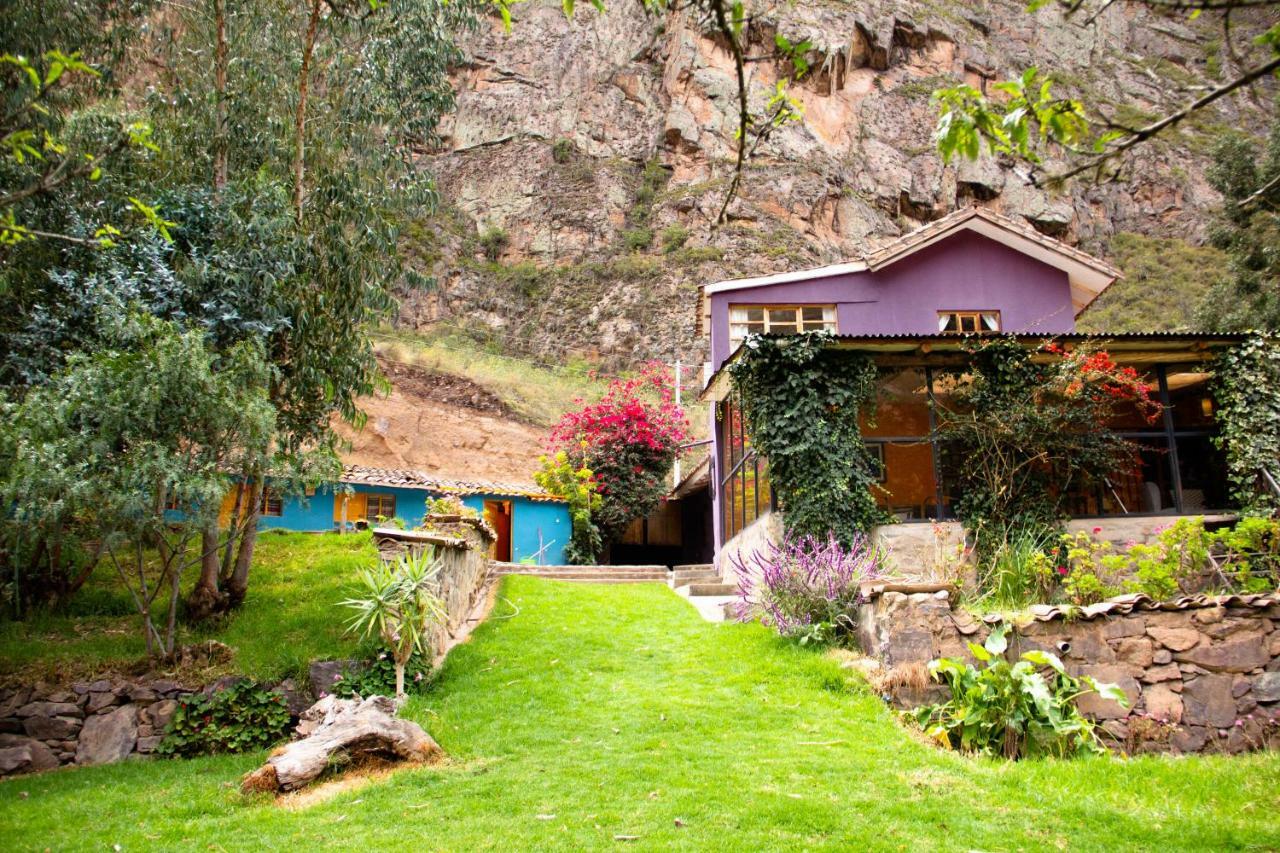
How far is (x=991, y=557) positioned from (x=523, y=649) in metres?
6.37

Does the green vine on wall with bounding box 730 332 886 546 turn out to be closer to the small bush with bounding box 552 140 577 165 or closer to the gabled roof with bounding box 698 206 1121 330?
the gabled roof with bounding box 698 206 1121 330

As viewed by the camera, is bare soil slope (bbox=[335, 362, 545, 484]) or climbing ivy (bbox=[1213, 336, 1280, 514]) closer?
climbing ivy (bbox=[1213, 336, 1280, 514])

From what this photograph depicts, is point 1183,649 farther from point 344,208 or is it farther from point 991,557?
point 344,208


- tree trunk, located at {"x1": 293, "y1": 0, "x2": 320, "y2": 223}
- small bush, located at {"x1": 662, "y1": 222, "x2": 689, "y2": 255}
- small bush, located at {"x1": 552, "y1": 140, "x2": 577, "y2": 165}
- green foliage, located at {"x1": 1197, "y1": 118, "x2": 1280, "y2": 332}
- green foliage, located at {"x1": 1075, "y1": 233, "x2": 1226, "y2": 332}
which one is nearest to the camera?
tree trunk, located at {"x1": 293, "y1": 0, "x2": 320, "y2": 223}

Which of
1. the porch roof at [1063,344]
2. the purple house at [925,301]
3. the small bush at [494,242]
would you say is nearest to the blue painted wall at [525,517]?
the purple house at [925,301]

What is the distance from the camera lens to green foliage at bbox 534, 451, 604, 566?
21.6 metres

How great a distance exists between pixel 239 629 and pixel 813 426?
799cm

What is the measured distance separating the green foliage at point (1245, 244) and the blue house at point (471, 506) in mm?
18329

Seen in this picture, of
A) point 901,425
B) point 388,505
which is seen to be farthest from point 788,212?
point 901,425

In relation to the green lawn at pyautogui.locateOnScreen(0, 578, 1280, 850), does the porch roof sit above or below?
above

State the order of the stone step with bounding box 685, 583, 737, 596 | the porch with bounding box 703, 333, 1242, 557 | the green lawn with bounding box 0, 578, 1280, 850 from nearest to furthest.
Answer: the green lawn with bounding box 0, 578, 1280, 850, the porch with bounding box 703, 333, 1242, 557, the stone step with bounding box 685, 583, 737, 596

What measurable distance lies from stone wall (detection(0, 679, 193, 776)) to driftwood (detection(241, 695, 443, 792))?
9.04 ft

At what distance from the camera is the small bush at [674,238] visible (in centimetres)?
4234

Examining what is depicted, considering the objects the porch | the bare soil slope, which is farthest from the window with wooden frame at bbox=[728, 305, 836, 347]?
the bare soil slope
